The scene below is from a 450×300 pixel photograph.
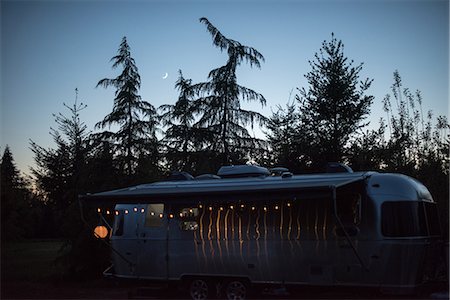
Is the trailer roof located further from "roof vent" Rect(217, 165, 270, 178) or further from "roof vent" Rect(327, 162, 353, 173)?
"roof vent" Rect(327, 162, 353, 173)

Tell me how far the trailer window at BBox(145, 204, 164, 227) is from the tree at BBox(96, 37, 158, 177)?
23.3ft

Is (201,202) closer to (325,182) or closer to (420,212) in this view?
(325,182)

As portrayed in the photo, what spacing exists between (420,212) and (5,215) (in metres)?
12.6

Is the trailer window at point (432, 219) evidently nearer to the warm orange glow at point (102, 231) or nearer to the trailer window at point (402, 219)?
the trailer window at point (402, 219)

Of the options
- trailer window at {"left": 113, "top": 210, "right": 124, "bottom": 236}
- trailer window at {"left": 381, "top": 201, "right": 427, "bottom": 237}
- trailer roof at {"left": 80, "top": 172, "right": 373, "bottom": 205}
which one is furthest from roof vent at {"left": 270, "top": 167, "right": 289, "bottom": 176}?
trailer window at {"left": 113, "top": 210, "right": 124, "bottom": 236}

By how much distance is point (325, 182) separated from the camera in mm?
11086

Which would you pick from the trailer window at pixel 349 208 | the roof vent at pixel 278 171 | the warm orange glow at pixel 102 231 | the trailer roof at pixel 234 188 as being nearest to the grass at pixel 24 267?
the warm orange glow at pixel 102 231

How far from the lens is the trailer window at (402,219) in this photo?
10680mm

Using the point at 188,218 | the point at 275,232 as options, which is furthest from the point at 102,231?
the point at 275,232

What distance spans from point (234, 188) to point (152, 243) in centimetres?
292

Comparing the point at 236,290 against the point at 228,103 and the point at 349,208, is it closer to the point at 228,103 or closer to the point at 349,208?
the point at 349,208

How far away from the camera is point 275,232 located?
1180 centimetres

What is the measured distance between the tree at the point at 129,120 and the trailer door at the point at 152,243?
7144 millimetres

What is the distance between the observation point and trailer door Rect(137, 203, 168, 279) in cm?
1289
